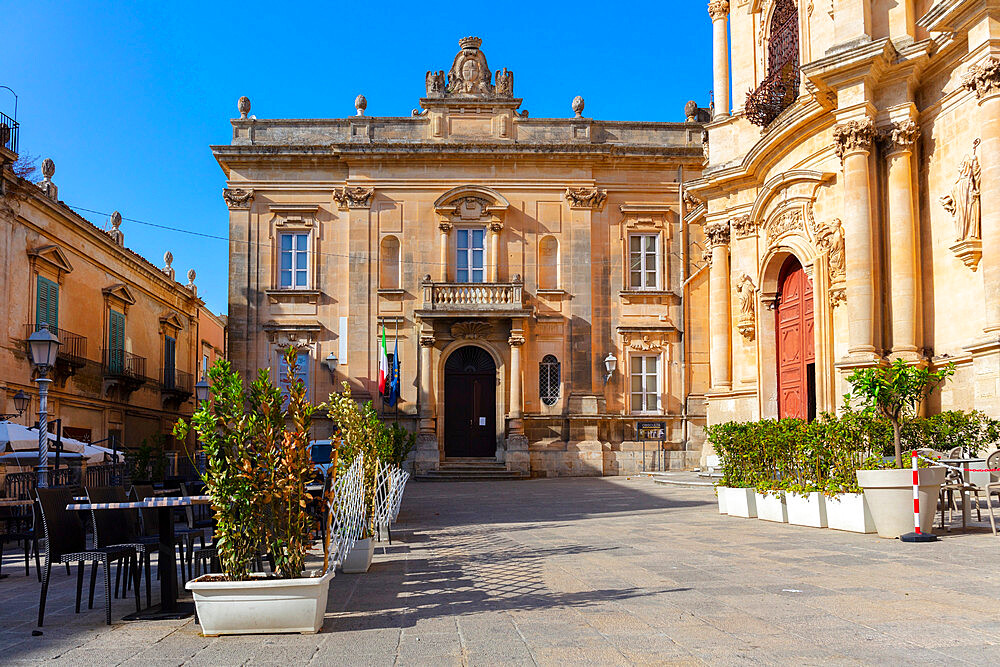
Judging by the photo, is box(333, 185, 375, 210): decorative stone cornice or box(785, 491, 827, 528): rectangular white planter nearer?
box(785, 491, 827, 528): rectangular white planter

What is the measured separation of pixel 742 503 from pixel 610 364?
50.9 ft

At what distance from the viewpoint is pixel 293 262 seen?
29.9 metres

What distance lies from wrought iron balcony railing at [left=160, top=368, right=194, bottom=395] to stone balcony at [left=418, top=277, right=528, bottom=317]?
1305 cm

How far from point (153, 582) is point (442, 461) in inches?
800

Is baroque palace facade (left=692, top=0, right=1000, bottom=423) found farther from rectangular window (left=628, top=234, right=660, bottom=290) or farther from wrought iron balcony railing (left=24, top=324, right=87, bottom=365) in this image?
wrought iron balcony railing (left=24, top=324, right=87, bottom=365)

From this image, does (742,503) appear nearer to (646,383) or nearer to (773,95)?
(773,95)

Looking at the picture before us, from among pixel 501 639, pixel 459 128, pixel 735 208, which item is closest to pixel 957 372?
pixel 735 208

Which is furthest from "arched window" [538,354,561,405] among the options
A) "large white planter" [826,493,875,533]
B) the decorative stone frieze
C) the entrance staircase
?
"large white planter" [826,493,875,533]

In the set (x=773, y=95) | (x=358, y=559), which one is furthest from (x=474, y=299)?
(x=358, y=559)

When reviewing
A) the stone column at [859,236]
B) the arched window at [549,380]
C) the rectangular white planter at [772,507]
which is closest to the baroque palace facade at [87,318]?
the arched window at [549,380]

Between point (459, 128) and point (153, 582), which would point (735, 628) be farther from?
point (459, 128)

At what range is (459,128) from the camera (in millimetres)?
30016

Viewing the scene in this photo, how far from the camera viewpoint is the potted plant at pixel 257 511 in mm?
5859

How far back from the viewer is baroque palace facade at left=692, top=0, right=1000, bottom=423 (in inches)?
581
